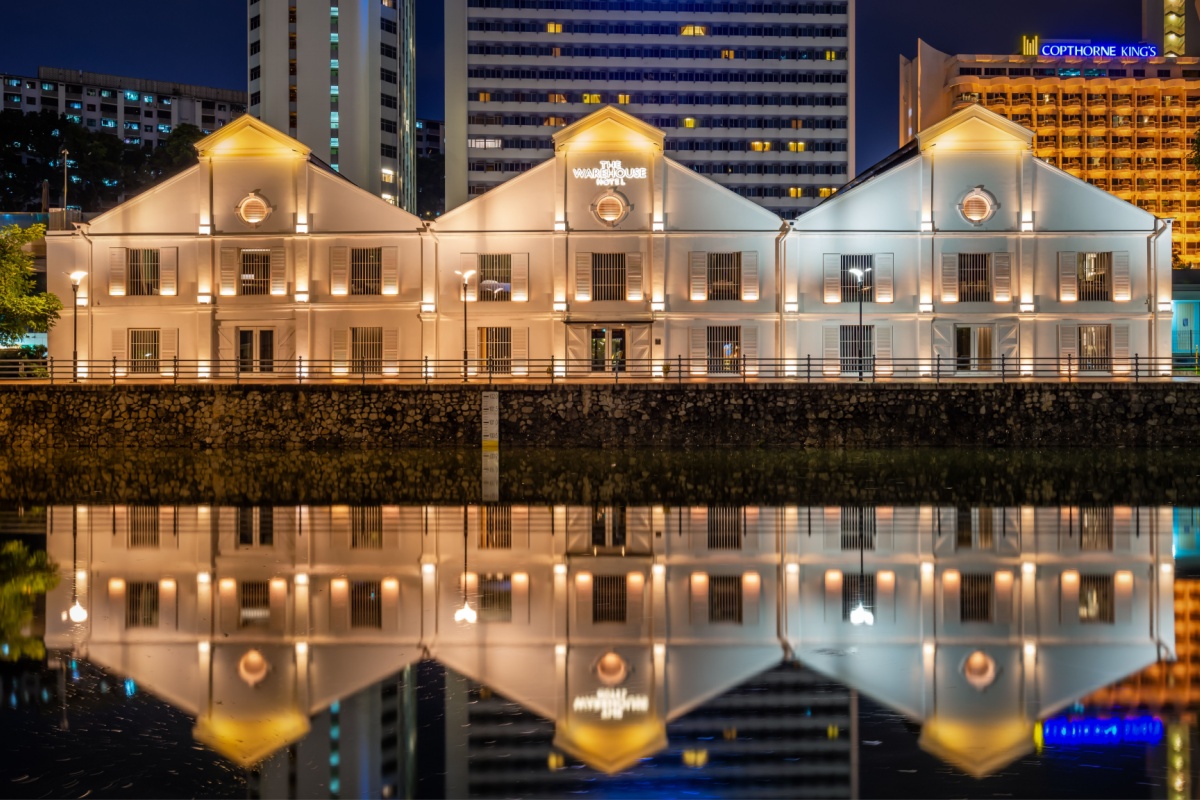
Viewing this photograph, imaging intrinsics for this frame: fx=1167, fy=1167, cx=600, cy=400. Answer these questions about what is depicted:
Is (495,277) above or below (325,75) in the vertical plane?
below

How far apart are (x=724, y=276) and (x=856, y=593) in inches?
1247

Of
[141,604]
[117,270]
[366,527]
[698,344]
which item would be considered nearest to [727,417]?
[698,344]

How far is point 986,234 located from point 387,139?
8116 centimetres

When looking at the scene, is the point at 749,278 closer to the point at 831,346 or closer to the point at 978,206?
the point at 831,346

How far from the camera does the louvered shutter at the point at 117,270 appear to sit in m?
46.2

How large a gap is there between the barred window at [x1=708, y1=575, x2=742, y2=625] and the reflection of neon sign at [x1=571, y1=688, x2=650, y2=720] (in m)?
2.94

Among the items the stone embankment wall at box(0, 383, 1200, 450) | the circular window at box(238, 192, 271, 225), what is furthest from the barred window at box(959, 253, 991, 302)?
the circular window at box(238, 192, 271, 225)

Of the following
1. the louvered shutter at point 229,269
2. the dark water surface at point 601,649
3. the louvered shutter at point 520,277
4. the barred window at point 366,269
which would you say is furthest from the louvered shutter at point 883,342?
the louvered shutter at point 229,269

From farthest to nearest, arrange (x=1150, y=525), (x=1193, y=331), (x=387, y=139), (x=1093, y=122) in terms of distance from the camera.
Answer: (x=1093, y=122)
(x=387, y=139)
(x=1193, y=331)
(x=1150, y=525)

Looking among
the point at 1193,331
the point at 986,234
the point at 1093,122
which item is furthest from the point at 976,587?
the point at 1093,122

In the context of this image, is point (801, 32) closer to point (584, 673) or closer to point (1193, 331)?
point (1193, 331)

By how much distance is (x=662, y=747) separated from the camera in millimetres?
9172

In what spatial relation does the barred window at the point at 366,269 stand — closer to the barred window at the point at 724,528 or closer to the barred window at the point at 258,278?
the barred window at the point at 258,278

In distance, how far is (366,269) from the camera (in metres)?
45.9
